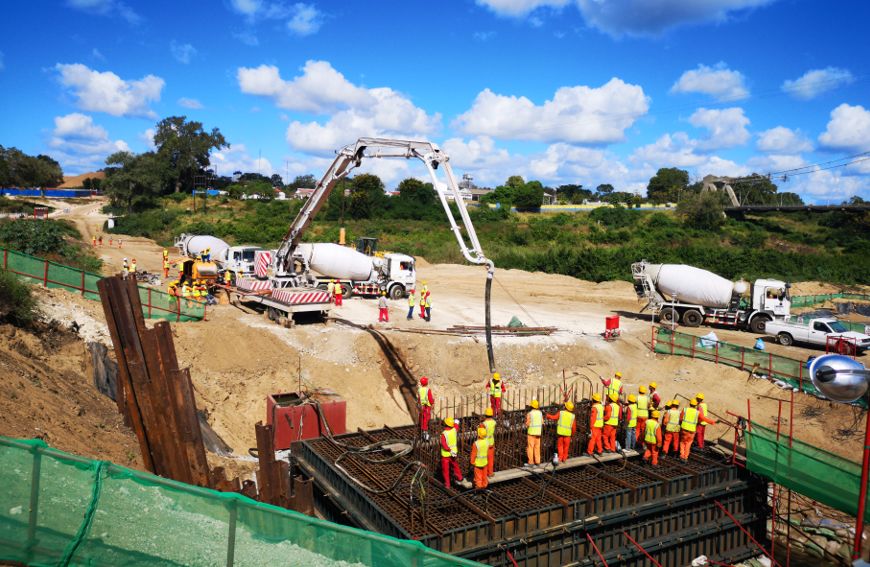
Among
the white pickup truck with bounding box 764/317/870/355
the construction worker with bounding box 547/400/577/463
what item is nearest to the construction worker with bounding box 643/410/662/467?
the construction worker with bounding box 547/400/577/463

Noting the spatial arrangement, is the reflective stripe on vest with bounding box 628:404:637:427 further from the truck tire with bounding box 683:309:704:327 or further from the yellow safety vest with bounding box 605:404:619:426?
the truck tire with bounding box 683:309:704:327

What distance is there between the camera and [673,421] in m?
13.0

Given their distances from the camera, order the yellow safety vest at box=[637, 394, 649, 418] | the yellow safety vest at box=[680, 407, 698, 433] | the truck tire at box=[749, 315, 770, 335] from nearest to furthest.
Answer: the yellow safety vest at box=[680, 407, 698, 433] < the yellow safety vest at box=[637, 394, 649, 418] < the truck tire at box=[749, 315, 770, 335]

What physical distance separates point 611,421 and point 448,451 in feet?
12.7

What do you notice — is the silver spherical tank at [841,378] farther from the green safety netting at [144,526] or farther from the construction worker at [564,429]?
the construction worker at [564,429]

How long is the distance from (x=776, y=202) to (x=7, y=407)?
10330 centimetres

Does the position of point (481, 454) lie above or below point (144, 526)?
below

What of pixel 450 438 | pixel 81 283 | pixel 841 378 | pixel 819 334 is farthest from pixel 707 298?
pixel 81 283

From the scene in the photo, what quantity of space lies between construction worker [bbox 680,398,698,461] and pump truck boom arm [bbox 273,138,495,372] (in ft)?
18.1

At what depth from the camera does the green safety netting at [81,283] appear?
806 inches

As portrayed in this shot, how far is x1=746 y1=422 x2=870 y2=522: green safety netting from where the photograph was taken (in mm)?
11008

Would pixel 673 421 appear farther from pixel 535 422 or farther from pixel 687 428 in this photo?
pixel 535 422

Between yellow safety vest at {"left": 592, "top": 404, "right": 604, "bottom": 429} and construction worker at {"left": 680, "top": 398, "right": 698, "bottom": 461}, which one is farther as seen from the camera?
construction worker at {"left": 680, "top": 398, "right": 698, "bottom": 461}

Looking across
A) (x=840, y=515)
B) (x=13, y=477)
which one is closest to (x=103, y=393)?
(x=13, y=477)
